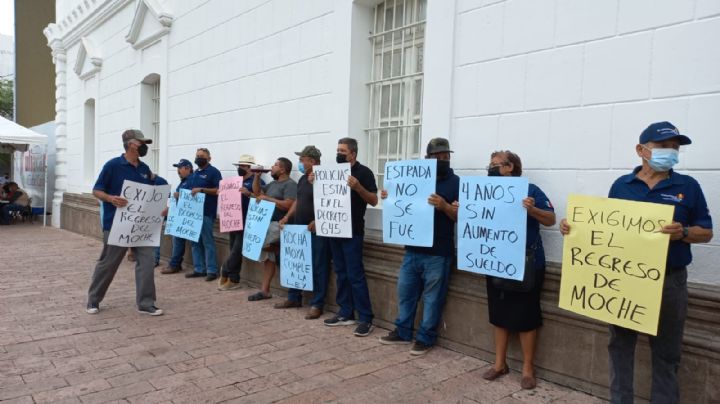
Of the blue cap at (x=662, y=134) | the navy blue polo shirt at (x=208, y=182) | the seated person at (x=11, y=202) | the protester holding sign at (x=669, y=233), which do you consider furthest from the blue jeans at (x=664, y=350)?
the seated person at (x=11, y=202)

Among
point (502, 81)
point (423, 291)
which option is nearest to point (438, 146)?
point (502, 81)

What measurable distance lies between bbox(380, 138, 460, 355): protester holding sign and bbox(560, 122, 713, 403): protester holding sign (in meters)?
1.52

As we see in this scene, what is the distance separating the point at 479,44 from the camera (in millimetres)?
4582

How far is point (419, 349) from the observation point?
4516mm

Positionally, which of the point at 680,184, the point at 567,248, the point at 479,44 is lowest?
the point at 567,248

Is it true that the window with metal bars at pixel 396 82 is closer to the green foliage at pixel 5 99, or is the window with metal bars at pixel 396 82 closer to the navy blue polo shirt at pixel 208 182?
the navy blue polo shirt at pixel 208 182

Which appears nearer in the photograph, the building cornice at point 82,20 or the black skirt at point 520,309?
the black skirt at point 520,309

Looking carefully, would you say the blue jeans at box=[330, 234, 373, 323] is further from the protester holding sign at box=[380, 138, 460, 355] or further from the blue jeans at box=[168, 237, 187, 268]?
the blue jeans at box=[168, 237, 187, 268]

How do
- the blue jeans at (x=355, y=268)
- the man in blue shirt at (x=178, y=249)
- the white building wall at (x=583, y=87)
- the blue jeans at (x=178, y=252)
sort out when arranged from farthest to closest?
1. the blue jeans at (x=178, y=252)
2. the man in blue shirt at (x=178, y=249)
3. the blue jeans at (x=355, y=268)
4. the white building wall at (x=583, y=87)

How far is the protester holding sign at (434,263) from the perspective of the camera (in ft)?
14.4

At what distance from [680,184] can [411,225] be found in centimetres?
210

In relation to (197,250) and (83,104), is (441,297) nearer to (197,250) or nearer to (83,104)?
(197,250)

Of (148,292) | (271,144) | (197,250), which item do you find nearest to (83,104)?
(197,250)

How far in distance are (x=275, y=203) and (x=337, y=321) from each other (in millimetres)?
1640
